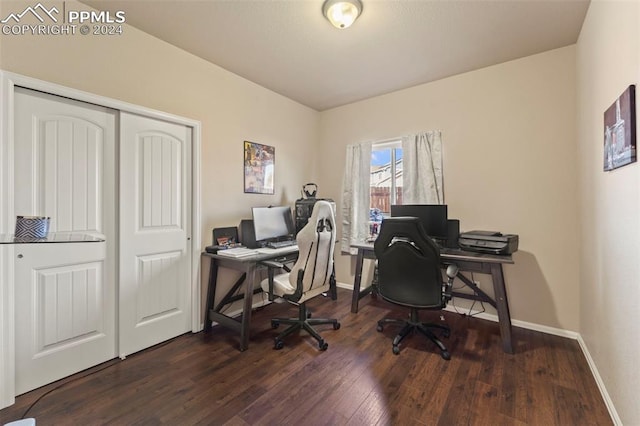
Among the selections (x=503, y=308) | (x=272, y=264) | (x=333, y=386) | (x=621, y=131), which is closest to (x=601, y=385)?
(x=503, y=308)

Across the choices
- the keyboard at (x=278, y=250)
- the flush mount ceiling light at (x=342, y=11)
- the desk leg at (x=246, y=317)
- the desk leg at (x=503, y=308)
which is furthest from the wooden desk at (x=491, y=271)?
the flush mount ceiling light at (x=342, y=11)

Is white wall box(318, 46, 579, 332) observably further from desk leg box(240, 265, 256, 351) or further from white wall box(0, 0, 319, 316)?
desk leg box(240, 265, 256, 351)

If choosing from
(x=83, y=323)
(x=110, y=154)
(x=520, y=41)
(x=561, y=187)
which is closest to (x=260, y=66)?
(x=110, y=154)

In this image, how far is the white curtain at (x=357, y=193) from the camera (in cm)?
372

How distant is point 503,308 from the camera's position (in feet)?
7.30

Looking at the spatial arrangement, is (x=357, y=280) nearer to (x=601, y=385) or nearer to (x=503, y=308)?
(x=503, y=308)

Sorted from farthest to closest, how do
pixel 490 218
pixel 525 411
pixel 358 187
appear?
pixel 358 187 → pixel 490 218 → pixel 525 411

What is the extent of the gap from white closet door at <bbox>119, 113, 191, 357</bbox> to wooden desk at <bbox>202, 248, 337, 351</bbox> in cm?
21

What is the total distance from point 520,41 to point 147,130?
132 inches

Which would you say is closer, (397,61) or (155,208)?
(155,208)

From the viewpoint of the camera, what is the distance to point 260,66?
2.85 m

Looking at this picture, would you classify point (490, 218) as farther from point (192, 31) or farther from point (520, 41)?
point (192, 31)

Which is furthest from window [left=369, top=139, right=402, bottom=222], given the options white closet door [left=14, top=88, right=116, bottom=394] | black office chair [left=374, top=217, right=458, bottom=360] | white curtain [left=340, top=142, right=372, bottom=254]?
white closet door [left=14, top=88, right=116, bottom=394]

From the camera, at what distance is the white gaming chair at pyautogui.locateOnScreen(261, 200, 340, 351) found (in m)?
2.27
